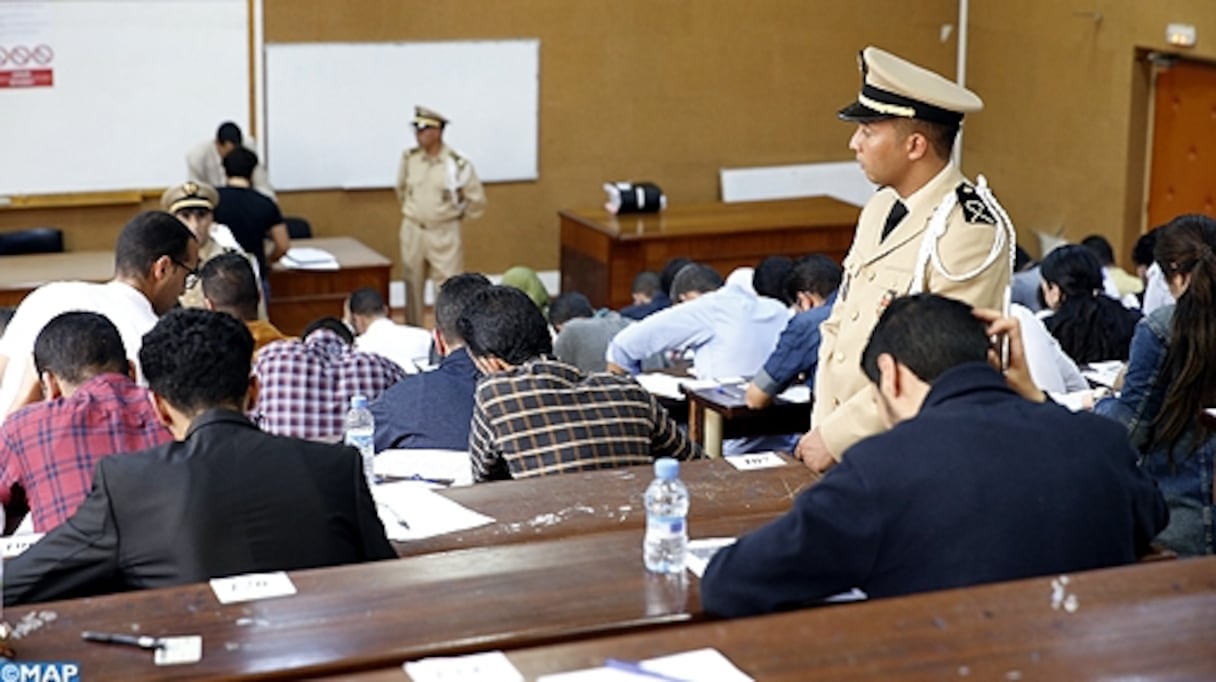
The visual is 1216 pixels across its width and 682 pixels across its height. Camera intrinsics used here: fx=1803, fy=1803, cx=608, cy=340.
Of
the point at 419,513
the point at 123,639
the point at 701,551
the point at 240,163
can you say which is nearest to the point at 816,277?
the point at 419,513

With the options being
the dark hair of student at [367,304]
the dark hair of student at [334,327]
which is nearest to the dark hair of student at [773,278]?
the dark hair of student at [367,304]

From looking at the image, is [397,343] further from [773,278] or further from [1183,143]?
[1183,143]

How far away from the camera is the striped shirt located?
3961 mm

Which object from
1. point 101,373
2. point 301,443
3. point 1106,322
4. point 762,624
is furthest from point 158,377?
point 1106,322

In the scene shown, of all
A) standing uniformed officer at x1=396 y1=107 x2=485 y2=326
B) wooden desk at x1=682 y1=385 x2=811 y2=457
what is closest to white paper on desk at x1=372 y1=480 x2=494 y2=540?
wooden desk at x1=682 y1=385 x2=811 y2=457

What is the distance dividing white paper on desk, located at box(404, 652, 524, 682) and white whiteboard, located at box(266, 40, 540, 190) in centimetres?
841

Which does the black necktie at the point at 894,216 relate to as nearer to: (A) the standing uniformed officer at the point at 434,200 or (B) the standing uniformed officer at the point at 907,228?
(B) the standing uniformed officer at the point at 907,228

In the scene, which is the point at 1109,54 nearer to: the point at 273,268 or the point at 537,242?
the point at 537,242

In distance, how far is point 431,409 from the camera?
4.54m

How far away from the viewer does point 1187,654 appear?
2.43m

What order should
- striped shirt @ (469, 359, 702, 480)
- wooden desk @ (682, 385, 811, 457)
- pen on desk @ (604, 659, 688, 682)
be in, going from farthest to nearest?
1. wooden desk @ (682, 385, 811, 457)
2. striped shirt @ (469, 359, 702, 480)
3. pen on desk @ (604, 659, 688, 682)

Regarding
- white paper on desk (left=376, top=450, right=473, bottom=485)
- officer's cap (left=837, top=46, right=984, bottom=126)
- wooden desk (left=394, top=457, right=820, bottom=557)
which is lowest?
white paper on desk (left=376, top=450, right=473, bottom=485)

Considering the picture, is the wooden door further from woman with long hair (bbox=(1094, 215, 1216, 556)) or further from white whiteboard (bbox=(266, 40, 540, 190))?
woman with long hair (bbox=(1094, 215, 1216, 556))

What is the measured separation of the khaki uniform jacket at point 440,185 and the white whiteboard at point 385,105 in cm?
39
